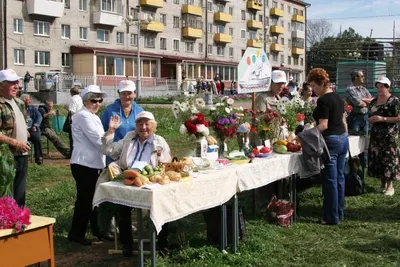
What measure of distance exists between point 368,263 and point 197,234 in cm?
181

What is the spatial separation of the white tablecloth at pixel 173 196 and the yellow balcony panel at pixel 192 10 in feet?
148

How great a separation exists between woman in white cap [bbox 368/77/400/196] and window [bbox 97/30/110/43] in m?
34.7

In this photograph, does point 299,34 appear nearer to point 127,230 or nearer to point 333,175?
point 333,175

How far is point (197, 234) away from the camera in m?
5.66

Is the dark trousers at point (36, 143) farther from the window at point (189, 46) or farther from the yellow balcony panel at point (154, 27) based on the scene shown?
the window at point (189, 46)

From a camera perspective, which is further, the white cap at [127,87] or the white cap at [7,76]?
the white cap at [127,87]

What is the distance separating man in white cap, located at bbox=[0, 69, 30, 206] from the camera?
471 centimetres

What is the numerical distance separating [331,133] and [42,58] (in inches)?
1296

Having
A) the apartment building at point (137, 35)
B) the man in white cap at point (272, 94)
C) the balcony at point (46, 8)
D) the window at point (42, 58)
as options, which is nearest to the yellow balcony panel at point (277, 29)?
the apartment building at point (137, 35)

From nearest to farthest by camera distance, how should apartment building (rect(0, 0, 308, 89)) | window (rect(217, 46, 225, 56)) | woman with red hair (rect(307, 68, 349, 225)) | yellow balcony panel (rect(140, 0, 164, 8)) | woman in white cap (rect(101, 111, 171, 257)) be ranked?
woman in white cap (rect(101, 111, 171, 257)), woman with red hair (rect(307, 68, 349, 225)), apartment building (rect(0, 0, 308, 89)), yellow balcony panel (rect(140, 0, 164, 8)), window (rect(217, 46, 225, 56))

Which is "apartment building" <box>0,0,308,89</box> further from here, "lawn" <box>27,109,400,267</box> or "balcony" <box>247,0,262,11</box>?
"lawn" <box>27,109,400,267</box>

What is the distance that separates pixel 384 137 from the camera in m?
7.61

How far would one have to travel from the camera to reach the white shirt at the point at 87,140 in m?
5.15

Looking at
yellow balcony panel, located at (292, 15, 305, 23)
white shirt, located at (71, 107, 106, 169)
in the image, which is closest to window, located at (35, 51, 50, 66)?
white shirt, located at (71, 107, 106, 169)
